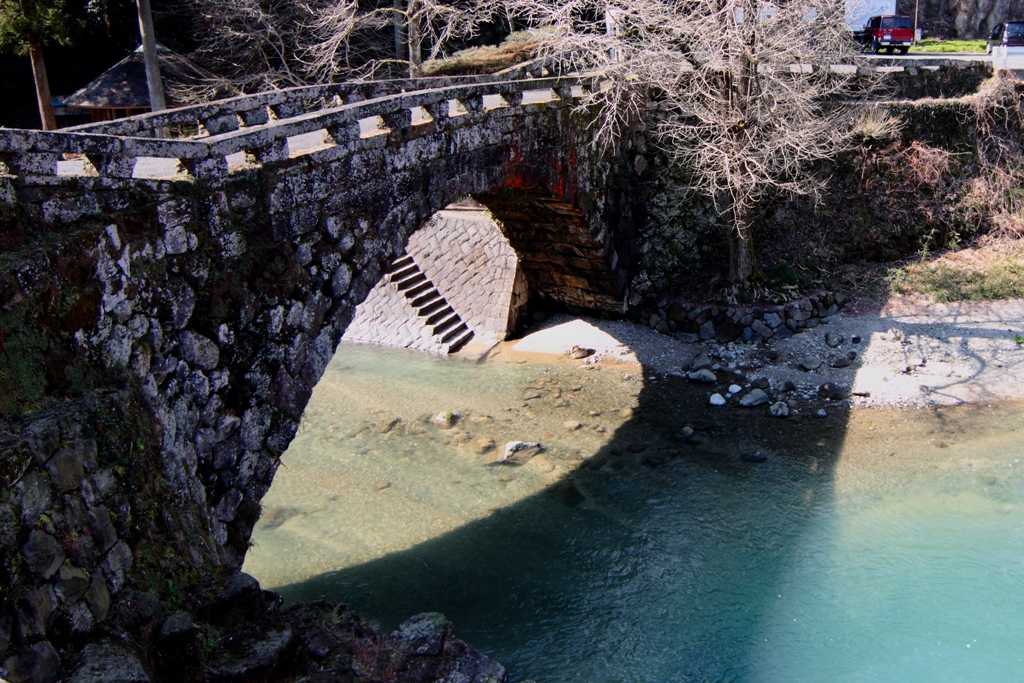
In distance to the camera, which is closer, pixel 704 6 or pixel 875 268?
pixel 704 6

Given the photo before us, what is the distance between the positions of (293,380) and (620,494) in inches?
228

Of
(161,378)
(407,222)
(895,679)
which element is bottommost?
(895,679)

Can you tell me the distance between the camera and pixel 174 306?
7.48 meters

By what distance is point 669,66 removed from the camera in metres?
15.5

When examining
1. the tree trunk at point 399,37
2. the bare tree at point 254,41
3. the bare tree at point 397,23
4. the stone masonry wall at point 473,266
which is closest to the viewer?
the bare tree at point 397,23

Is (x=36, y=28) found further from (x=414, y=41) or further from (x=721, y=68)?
(x=721, y=68)

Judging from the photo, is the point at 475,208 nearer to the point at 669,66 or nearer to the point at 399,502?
the point at 669,66

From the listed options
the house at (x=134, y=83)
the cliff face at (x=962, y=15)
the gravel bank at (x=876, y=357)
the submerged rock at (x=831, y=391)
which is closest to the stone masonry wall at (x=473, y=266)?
the gravel bank at (x=876, y=357)

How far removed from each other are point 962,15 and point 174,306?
121 feet

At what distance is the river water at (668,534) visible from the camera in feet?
30.7

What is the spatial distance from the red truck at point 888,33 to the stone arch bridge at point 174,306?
19.4 m

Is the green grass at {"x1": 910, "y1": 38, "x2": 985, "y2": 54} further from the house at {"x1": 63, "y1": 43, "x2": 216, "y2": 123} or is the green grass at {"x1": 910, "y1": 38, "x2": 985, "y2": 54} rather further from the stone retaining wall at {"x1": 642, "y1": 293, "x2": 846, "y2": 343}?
the house at {"x1": 63, "y1": 43, "x2": 216, "y2": 123}

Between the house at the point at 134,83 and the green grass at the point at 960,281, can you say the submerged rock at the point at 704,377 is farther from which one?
the house at the point at 134,83

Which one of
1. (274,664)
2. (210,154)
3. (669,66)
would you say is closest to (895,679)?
(274,664)
